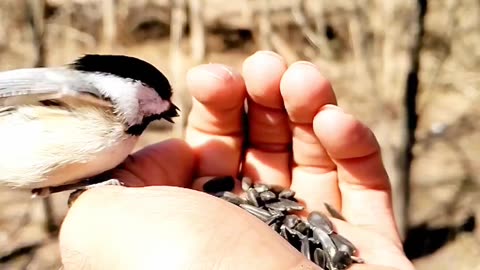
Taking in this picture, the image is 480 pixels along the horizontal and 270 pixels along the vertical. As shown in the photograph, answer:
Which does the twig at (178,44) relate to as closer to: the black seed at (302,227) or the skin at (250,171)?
the skin at (250,171)

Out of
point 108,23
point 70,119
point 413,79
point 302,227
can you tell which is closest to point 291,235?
point 302,227

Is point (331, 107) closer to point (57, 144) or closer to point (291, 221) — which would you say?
point (291, 221)

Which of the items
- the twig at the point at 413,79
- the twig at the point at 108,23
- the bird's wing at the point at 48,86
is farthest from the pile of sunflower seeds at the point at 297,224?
the twig at the point at 108,23

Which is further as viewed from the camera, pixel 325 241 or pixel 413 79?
pixel 413 79

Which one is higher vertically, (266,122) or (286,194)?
(266,122)

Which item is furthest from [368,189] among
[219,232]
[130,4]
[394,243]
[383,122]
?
[130,4]

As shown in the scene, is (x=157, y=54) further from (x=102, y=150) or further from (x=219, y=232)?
(x=219, y=232)
